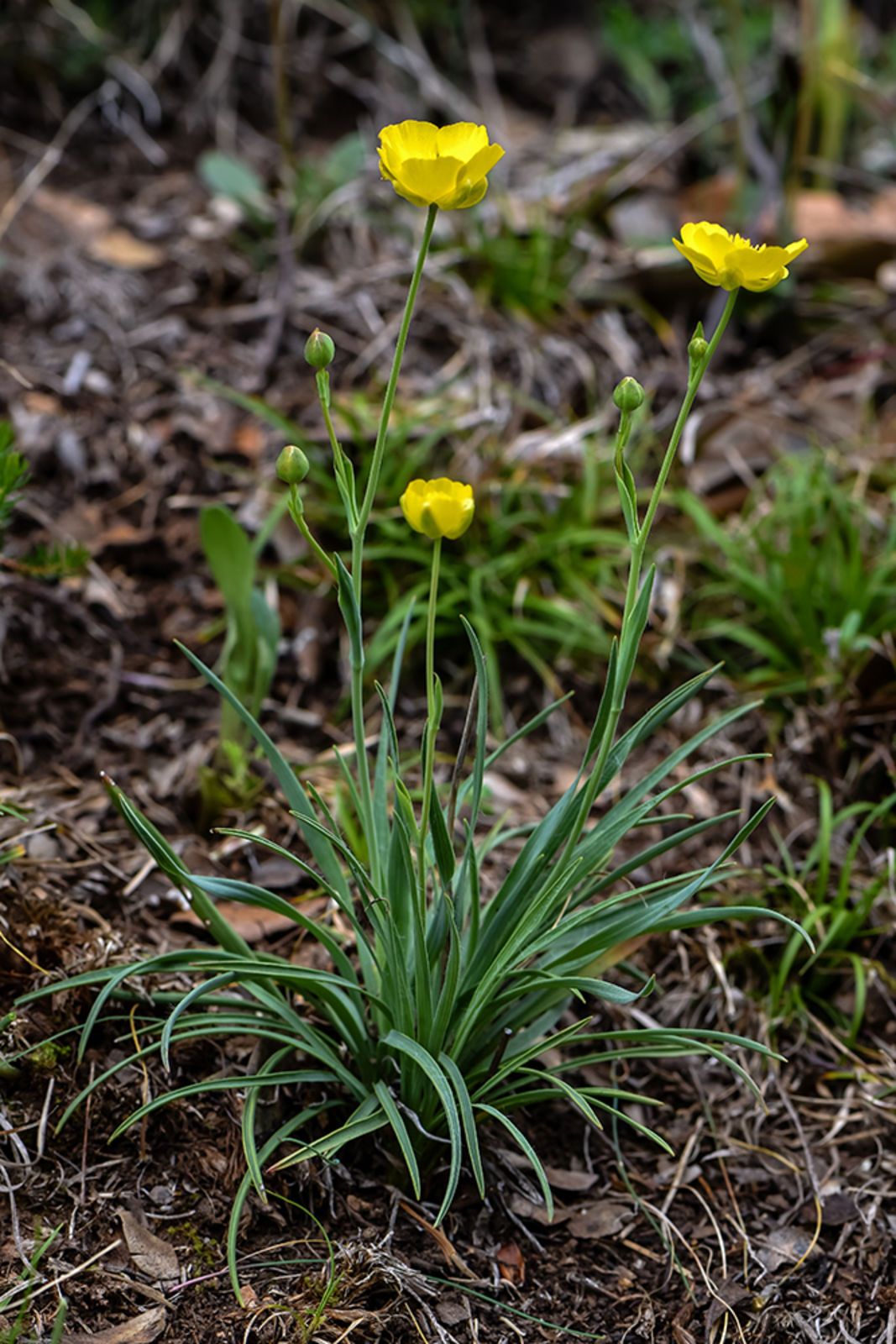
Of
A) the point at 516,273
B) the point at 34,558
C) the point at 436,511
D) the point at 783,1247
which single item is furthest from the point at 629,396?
the point at 516,273

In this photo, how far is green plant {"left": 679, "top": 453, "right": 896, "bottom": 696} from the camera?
6.89 feet

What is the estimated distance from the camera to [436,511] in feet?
3.41

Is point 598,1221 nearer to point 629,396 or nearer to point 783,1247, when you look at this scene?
point 783,1247

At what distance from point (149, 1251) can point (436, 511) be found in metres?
0.89

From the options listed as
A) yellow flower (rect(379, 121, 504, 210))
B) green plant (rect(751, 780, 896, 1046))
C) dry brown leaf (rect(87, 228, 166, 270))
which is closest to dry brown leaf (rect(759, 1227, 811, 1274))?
green plant (rect(751, 780, 896, 1046))

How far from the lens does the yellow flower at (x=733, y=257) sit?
1.05 m

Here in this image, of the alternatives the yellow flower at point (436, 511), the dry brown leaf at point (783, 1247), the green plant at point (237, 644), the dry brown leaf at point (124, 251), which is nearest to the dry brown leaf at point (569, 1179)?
the dry brown leaf at point (783, 1247)

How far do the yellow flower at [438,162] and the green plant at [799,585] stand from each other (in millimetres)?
1279

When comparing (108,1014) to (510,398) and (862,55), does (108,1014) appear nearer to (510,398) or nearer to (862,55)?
(510,398)

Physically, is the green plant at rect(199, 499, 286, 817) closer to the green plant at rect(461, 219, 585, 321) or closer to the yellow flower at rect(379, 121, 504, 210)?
the yellow flower at rect(379, 121, 504, 210)

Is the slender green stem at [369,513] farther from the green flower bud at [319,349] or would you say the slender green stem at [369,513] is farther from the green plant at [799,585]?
the green plant at [799,585]

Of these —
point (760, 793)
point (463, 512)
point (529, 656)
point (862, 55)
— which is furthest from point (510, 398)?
point (862, 55)

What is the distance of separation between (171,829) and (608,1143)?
33.6 inches

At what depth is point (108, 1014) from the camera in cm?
140
